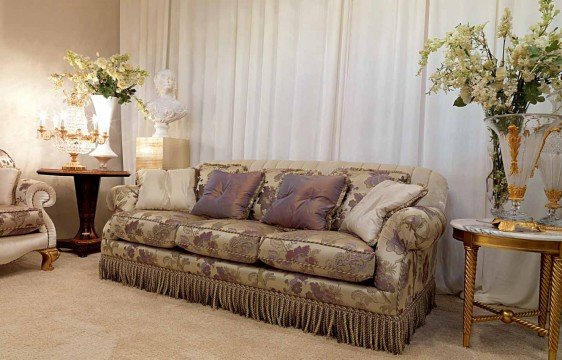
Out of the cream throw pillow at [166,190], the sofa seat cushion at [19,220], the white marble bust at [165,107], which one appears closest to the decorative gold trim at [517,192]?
the cream throw pillow at [166,190]

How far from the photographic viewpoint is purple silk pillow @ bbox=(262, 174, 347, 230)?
8.34 feet

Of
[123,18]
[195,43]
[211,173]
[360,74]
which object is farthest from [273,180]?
[123,18]

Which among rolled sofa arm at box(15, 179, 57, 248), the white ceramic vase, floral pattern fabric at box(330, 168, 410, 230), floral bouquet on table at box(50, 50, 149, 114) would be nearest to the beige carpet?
rolled sofa arm at box(15, 179, 57, 248)

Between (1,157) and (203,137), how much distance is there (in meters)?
1.64

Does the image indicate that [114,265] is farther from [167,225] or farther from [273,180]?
[273,180]

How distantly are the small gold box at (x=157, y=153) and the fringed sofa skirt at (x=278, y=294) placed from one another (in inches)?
41.5

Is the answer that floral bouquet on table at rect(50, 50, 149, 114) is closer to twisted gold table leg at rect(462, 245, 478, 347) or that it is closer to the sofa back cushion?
the sofa back cushion

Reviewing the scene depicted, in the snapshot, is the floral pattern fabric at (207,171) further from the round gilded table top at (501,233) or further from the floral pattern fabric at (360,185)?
the round gilded table top at (501,233)

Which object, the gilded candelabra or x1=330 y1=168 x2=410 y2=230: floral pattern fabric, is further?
the gilded candelabra

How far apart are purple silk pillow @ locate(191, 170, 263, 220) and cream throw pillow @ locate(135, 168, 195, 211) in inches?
6.7

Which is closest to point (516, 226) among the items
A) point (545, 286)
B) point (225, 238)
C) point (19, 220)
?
point (545, 286)

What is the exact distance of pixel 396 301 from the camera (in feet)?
6.50

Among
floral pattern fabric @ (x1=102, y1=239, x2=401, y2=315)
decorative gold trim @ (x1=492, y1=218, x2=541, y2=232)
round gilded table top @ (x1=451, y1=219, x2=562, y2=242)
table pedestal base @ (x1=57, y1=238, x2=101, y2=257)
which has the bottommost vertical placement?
table pedestal base @ (x1=57, y1=238, x2=101, y2=257)

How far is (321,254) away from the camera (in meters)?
2.12
